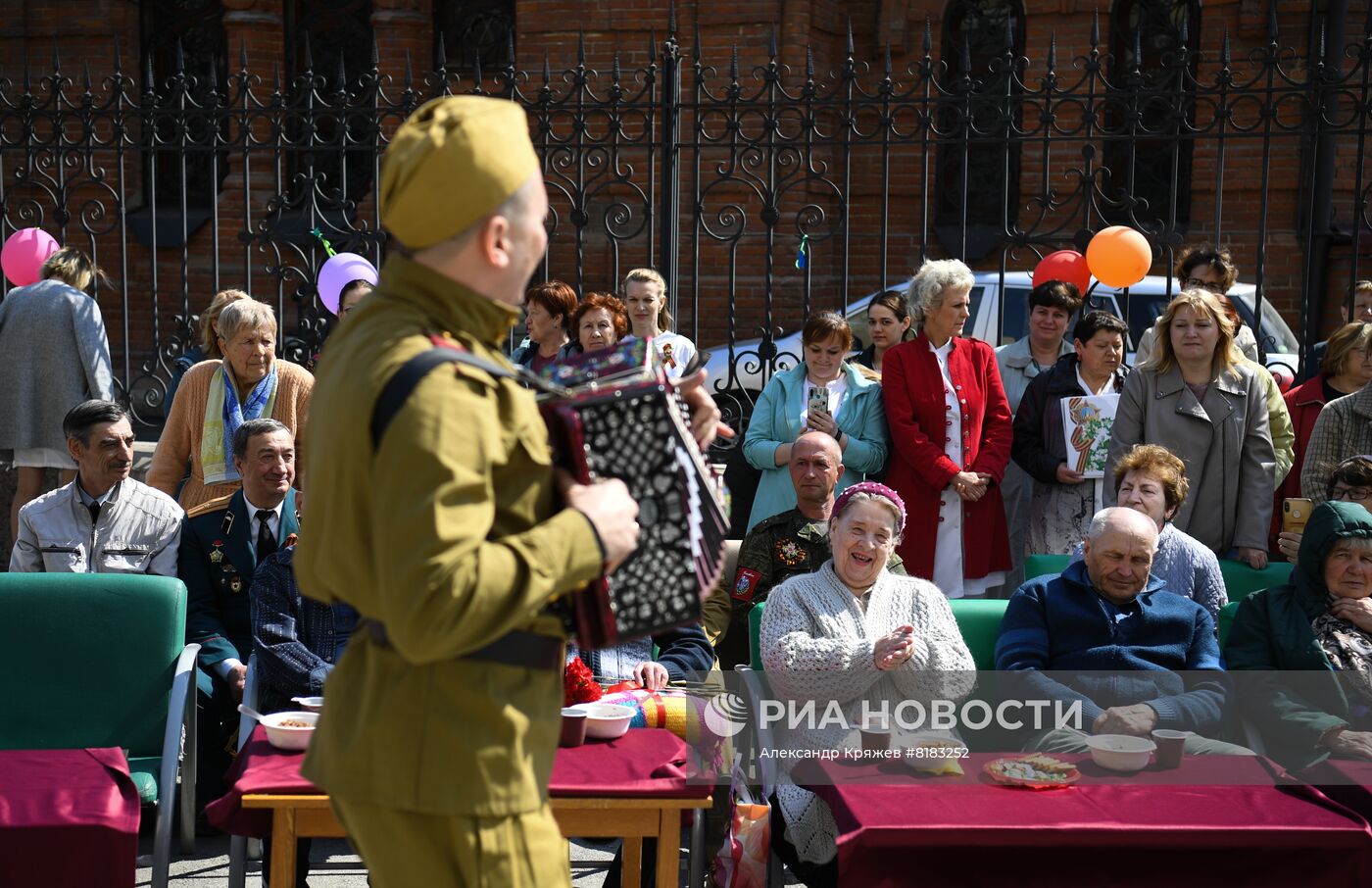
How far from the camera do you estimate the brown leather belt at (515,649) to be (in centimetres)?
211

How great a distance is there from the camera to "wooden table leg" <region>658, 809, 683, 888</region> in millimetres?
3342

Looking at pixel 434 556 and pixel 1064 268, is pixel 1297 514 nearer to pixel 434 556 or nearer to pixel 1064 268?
pixel 1064 268

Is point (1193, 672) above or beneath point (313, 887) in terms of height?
above

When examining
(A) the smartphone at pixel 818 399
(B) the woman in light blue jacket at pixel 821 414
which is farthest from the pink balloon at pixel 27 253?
(A) the smartphone at pixel 818 399

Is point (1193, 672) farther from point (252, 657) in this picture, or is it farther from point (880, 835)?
point (252, 657)

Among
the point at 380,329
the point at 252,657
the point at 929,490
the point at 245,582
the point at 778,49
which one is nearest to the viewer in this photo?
the point at 380,329

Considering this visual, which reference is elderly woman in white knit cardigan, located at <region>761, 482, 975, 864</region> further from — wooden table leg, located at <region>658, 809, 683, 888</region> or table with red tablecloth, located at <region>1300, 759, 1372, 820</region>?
table with red tablecloth, located at <region>1300, 759, 1372, 820</region>

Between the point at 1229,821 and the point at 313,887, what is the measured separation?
8.55 ft

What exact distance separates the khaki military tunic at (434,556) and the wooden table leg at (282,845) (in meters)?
1.13

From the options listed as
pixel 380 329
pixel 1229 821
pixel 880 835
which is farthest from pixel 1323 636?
pixel 380 329

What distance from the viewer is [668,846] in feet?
11.0

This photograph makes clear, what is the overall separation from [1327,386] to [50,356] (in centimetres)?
587

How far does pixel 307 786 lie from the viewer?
323cm

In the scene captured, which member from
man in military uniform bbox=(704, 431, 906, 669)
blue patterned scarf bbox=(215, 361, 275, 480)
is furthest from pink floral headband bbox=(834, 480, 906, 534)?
blue patterned scarf bbox=(215, 361, 275, 480)
